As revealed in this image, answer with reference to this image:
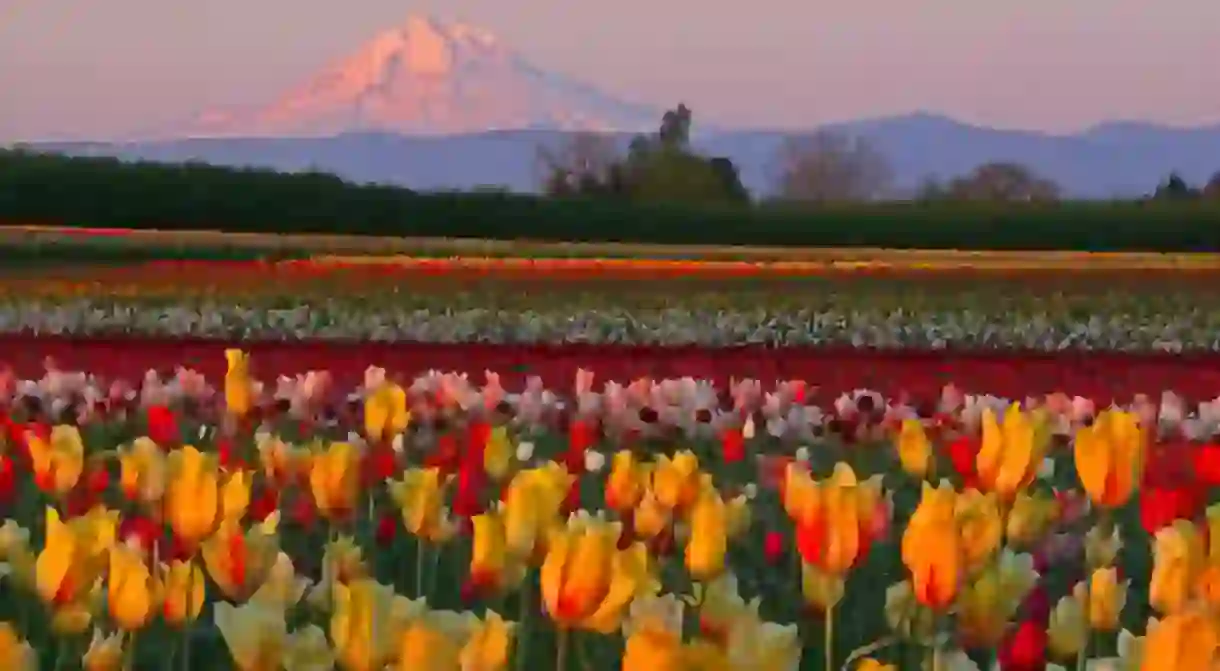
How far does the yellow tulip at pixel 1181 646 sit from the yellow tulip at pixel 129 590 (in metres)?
1.28

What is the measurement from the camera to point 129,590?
7.71 ft

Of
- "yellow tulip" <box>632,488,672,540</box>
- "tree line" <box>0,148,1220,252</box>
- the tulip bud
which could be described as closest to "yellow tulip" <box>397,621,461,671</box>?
"yellow tulip" <box>632,488,672,540</box>

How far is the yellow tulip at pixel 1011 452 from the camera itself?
3.32 metres

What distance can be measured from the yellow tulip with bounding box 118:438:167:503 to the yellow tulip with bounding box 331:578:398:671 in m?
1.59

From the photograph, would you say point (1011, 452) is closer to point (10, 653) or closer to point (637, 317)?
point (10, 653)

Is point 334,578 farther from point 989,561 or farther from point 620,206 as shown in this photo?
point 620,206

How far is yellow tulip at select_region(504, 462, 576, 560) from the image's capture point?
266 cm

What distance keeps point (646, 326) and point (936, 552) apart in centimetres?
1490

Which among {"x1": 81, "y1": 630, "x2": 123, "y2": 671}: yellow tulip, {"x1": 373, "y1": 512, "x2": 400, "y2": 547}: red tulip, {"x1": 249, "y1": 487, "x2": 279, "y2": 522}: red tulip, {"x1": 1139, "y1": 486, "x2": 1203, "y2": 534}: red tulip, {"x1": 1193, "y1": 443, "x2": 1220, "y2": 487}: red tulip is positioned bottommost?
{"x1": 373, "y1": 512, "x2": 400, "y2": 547}: red tulip

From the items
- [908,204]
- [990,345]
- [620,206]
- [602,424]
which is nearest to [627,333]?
[990,345]

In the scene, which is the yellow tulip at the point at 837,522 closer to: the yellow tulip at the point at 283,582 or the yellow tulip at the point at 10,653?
the yellow tulip at the point at 283,582

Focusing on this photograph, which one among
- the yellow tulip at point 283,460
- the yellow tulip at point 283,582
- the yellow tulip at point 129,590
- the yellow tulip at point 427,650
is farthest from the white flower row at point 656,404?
the yellow tulip at point 427,650

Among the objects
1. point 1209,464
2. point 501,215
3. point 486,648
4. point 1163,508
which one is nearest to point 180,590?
point 486,648

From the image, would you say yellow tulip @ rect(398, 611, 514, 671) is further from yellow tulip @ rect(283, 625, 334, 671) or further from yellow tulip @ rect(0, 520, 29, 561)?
yellow tulip @ rect(0, 520, 29, 561)
